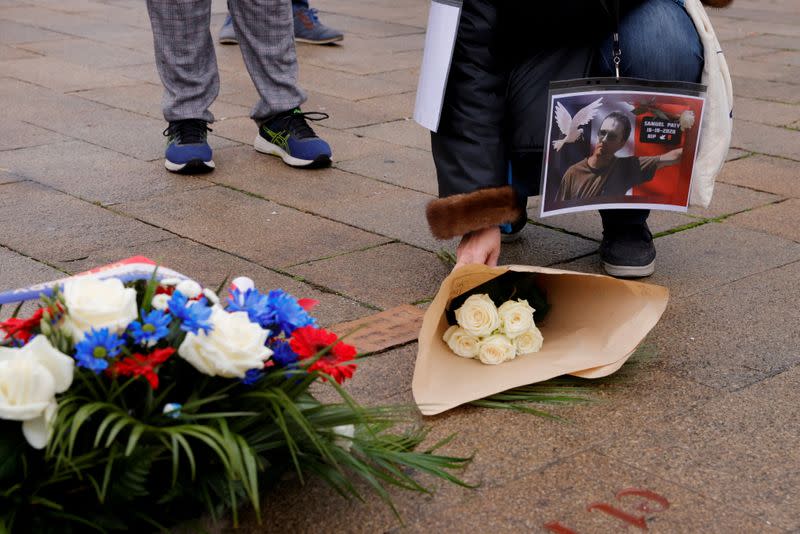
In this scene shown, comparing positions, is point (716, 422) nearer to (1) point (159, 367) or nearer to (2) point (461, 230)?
(2) point (461, 230)

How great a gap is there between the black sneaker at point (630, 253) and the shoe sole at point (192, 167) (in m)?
1.55

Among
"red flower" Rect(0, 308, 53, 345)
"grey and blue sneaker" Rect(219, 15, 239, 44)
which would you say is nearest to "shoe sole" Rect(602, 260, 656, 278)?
"red flower" Rect(0, 308, 53, 345)

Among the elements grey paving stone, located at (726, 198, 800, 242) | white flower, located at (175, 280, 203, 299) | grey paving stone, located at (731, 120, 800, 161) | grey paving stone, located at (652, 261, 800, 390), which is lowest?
grey paving stone, located at (731, 120, 800, 161)

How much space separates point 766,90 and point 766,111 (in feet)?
1.68

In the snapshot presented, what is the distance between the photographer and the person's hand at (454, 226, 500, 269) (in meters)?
2.70

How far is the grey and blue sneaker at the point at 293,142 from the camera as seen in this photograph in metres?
4.04

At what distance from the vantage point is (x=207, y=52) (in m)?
4.02

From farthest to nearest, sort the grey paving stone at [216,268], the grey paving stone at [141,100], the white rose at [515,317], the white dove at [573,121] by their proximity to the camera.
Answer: the grey paving stone at [141,100] → the grey paving stone at [216,268] → the white dove at [573,121] → the white rose at [515,317]

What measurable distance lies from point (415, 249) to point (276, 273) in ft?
1.53

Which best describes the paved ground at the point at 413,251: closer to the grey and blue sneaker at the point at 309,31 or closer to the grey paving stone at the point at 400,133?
the grey paving stone at the point at 400,133

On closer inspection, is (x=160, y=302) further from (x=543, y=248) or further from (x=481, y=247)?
(x=543, y=248)

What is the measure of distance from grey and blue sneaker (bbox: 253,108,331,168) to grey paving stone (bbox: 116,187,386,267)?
391mm

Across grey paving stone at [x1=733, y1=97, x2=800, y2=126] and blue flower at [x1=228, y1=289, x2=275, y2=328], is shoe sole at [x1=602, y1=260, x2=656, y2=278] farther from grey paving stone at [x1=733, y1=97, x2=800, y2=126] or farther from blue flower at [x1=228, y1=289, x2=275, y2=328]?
grey paving stone at [x1=733, y1=97, x2=800, y2=126]

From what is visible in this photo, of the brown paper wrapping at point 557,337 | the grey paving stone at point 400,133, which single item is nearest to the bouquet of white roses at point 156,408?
the brown paper wrapping at point 557,337
